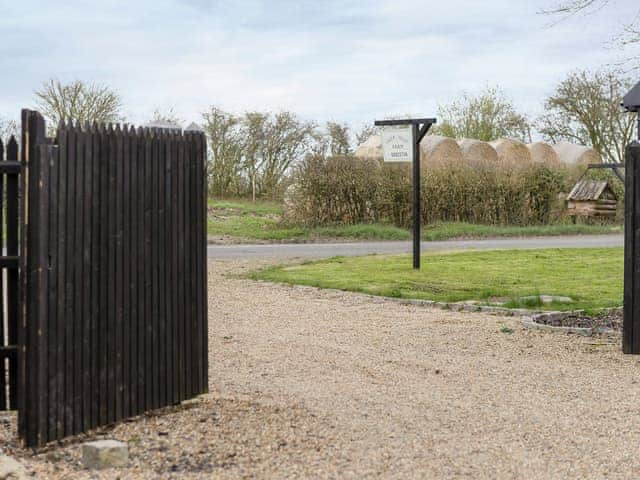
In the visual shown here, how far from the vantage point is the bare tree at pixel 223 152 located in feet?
95.3

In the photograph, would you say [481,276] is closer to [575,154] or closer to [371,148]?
[371,148]

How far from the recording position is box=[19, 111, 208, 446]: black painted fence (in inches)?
196

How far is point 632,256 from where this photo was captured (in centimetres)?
817

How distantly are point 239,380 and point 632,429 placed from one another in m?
2.94

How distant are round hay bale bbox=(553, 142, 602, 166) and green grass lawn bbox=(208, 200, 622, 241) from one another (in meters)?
5.11

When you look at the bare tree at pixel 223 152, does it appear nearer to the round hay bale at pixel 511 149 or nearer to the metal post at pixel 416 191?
the round hay bale at pixel 511 149

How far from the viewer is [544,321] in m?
9.68

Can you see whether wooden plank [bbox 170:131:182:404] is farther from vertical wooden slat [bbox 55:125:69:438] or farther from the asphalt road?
the asphalt road

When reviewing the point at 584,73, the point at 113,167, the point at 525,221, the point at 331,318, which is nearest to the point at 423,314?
the point at 331,318

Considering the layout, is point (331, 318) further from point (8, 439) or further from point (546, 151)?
point (546, 151)

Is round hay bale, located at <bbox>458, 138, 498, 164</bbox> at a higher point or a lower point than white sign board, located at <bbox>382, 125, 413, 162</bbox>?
higher

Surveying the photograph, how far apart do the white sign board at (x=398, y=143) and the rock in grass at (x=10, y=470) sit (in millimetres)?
11215

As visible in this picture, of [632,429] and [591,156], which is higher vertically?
[591,156]

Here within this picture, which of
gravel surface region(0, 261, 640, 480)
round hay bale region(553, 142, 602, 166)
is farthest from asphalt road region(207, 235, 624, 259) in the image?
round hay bale region(553, 142, 602, 166)
